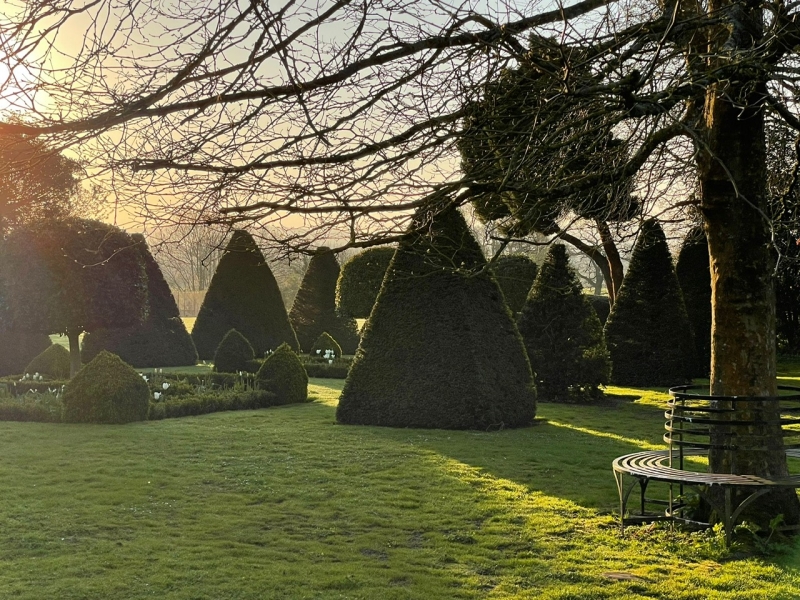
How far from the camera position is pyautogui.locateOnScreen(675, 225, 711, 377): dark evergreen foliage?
21672 millimetres

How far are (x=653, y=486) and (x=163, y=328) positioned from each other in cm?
1884

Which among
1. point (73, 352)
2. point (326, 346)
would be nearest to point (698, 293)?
point (326, 346)

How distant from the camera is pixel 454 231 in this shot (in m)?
13.0

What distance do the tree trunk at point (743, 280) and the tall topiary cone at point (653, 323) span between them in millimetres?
13367

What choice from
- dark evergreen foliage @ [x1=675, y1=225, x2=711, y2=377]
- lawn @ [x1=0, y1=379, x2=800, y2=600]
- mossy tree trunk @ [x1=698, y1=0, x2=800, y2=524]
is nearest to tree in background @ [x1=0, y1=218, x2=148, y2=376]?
lawn @ [x1=0, y1=379, x2=800, y2=600]

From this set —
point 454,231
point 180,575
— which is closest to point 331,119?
point 180,575

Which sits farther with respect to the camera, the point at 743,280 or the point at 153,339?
the point at 153,339

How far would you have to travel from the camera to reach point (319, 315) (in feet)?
95.7

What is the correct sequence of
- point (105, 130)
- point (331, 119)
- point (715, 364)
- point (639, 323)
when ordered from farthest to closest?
point (639, 323) < point (715, 364) < point (331, 119) < point (105, 130)

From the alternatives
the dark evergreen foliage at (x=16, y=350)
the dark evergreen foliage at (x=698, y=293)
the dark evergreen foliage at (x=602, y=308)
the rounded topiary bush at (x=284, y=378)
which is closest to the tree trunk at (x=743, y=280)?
the rounded topiary bush at (x=284, y=378)

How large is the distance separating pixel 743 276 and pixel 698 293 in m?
16.4

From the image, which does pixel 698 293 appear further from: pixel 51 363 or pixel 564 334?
pixel 51 363

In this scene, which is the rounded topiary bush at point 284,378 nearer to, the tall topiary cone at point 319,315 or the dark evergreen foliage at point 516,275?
the dark evergreen foliage at point 516,275

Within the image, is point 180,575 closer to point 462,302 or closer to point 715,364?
point 715,364
